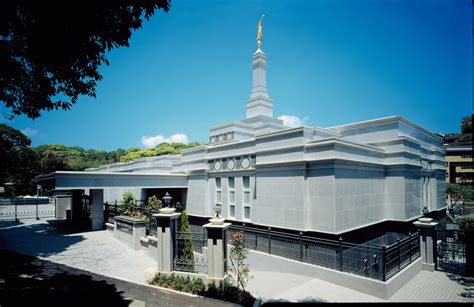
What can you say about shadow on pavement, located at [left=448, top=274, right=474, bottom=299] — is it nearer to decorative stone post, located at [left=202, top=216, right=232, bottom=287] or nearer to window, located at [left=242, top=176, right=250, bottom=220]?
decorative stone post, located at [left=202, top=216, right=232, bottom=287]

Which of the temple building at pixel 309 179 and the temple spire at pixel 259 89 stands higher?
the temple spire at pixel 259 89

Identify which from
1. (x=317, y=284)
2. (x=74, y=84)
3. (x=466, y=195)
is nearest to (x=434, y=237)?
(x=317, y=284)

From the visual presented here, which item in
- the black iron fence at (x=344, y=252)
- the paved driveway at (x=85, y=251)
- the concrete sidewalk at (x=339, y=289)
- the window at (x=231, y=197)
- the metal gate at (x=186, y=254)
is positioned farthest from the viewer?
the window at (x=231, y=197)

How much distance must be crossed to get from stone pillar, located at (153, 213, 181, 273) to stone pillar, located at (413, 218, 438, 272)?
40.1ft

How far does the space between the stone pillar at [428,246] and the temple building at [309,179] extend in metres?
3.05

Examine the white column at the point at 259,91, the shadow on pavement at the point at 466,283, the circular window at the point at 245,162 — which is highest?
the white column at the point at 259,91

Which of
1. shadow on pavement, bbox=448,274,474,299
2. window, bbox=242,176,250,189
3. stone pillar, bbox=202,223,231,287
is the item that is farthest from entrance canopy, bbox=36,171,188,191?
shadow on pavement, bbox=448,274,474,299

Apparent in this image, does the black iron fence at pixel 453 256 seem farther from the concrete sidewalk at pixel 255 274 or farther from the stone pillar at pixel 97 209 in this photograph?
the stone pillar at pixel 97 209

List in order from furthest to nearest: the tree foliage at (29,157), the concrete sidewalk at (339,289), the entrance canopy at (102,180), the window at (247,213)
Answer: the tree foliage at (29,157), the window at (247,213), the entrance canopy at (102,180), the concrete sidewalk at (339,289)

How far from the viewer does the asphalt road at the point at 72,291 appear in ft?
28.0

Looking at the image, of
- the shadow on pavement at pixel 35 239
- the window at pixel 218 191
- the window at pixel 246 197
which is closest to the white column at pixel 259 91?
the window at pixel 218 191

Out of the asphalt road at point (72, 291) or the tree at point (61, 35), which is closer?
the tree at point (61, 35)

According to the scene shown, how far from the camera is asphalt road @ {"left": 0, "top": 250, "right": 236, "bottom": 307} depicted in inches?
336

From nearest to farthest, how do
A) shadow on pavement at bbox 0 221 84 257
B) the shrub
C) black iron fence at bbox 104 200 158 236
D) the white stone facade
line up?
the shrub, the white stone facade, shadow on pavement at bbox 0 221 84 257, black iron fence at bbox 104 200 158 236
